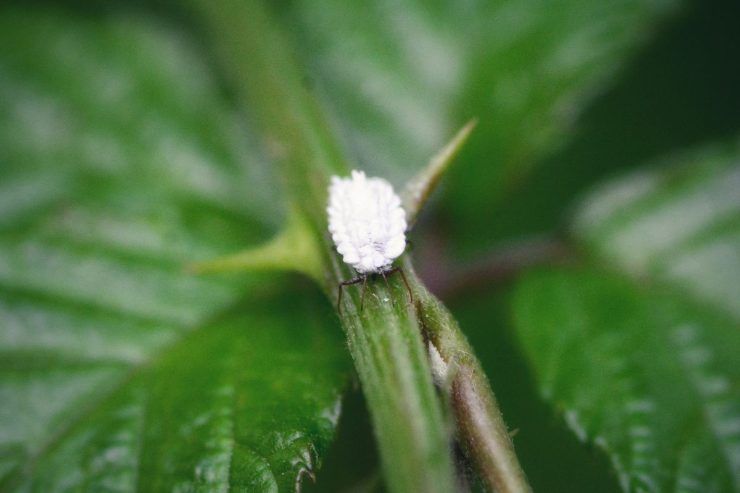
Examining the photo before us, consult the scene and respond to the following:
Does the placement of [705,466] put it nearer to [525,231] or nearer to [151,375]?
[151,375]

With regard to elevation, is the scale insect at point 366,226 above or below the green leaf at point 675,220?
below

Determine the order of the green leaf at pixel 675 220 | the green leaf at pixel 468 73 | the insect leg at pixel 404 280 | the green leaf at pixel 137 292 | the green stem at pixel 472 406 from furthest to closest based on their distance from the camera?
1. the green leaf at pixel 468 73
2. the green leaf at pixel 675 220
3. the green leaf at pixel 137 292
4. the insect leg at pixel 404 280
5. the green stem at pixel 472 406

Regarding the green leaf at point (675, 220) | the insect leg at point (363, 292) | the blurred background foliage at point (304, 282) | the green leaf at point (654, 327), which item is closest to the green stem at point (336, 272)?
the insect leg at point (363, 292)

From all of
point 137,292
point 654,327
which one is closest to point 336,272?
point 137,292

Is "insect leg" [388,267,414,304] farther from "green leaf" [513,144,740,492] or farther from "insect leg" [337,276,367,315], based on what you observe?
"green leaf" [513,144,740,492]

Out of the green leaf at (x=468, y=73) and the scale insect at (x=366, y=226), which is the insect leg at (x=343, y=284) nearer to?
the scale insect at (x=366, y=226)

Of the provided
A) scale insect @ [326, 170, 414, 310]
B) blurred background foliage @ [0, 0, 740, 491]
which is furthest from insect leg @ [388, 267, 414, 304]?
blurred background foliage @ [0, 0, 740, 491]

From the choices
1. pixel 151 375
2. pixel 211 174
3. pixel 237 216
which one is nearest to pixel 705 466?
pixel 151 375

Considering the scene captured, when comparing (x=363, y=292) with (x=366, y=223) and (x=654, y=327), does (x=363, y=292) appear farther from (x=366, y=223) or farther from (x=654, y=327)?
(x=654, y=327)
